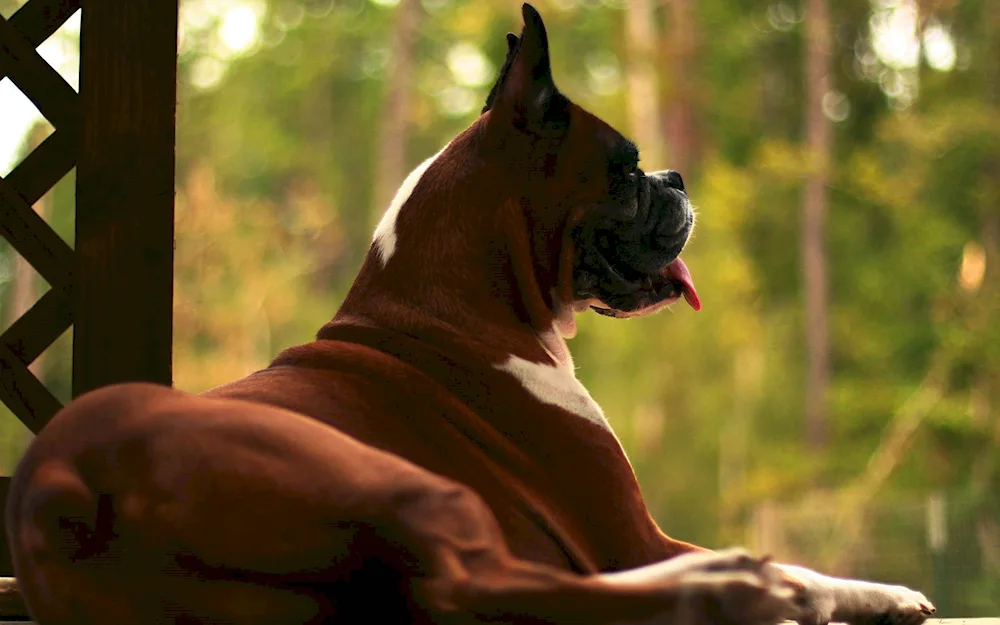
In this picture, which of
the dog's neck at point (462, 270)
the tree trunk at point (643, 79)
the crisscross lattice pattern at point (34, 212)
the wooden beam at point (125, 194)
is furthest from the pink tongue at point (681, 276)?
the tree trunk at point (643, 79)

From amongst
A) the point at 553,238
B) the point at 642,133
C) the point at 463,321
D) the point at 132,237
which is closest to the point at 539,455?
the point at 463,321

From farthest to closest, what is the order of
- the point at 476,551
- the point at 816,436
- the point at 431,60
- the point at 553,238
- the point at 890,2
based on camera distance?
the point at 431,60 < the point at 890,2 < the point at 816,436 < the point at 553,238 < the point at 476,551

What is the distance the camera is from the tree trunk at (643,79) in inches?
1040

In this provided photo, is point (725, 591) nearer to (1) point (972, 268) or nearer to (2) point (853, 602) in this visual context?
Result: (2) point (853, 602)

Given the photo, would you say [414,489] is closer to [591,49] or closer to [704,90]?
[704,90]

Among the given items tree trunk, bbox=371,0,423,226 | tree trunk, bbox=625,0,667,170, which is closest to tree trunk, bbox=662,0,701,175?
tree trunk, bbox=625,0,667,170

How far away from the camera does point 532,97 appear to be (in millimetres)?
3338

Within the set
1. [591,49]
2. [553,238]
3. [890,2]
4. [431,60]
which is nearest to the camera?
[553,238]

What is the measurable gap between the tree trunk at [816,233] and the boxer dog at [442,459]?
21206mm

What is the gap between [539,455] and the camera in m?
3.04

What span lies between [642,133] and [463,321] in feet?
78.1

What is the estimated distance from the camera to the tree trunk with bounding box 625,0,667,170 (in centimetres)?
2641

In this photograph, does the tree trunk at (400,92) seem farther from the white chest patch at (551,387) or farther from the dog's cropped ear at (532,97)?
the white chest patch at (551,387)

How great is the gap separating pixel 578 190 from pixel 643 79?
23976mm
